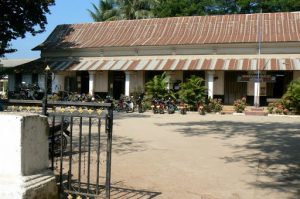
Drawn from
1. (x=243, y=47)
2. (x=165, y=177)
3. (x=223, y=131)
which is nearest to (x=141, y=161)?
(x=165, y=177)

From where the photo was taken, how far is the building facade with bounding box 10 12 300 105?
25359 mm

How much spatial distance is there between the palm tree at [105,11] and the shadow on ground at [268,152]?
→ 28441 millimetres

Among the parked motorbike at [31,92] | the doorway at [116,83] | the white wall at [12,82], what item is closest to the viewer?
the parked motorbike at [31,92]

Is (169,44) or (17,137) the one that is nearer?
(17,137)

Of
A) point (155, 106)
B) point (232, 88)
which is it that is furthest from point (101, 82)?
point (232, 88)

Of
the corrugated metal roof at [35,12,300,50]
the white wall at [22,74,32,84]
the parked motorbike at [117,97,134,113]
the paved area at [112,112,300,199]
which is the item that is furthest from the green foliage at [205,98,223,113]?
the white wall at [22,74,32,84]

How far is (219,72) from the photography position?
89.3 ft

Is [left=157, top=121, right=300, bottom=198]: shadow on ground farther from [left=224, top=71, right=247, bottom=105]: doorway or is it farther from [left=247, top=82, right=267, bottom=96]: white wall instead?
[left=224, top=71, right=247, bottom=105]: doorway

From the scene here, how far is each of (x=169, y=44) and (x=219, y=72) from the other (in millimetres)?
3598

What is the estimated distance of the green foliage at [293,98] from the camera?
22.1m

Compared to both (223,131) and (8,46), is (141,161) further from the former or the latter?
(8,46)

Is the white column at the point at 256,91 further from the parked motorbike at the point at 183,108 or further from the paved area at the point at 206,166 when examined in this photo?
the paved area at the point at 206,166

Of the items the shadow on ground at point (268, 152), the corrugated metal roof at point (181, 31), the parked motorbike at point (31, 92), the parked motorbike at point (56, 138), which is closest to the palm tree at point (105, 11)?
the corrugated metal roof at point (181, 31)

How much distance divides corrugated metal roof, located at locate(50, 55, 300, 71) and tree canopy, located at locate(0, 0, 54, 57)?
3313mm
